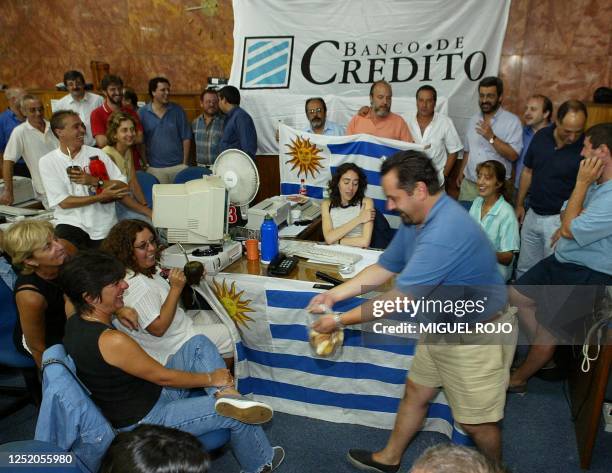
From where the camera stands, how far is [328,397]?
111 inches

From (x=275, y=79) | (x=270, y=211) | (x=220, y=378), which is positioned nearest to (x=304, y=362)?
(x=220, y=378)

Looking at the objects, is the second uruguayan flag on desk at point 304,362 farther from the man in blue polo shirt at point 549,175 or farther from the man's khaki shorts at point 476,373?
the man in blue polo shirt at point 549,175

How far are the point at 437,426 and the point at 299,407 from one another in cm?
79

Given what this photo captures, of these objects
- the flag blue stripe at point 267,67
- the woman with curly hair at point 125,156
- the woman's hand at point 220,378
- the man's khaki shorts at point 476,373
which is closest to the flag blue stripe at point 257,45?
the flag blue stripe at point 267,67

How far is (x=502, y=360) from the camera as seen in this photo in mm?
2084

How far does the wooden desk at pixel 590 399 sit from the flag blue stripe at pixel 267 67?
4418mm

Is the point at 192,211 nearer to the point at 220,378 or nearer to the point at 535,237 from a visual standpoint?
the point at 220,378

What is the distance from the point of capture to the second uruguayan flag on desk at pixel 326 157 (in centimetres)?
429

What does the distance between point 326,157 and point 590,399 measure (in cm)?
282

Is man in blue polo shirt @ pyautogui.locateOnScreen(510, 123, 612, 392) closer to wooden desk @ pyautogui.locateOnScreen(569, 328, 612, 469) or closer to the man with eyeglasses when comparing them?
wooden desk @ pyautogui.locateOnScreen(569, 328, 612, 469)

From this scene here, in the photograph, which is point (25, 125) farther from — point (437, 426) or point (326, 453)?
point (437, 426)

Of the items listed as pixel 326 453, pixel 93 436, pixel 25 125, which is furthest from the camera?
pixel 25 125

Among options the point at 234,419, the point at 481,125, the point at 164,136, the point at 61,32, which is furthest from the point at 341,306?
the point at 61,32

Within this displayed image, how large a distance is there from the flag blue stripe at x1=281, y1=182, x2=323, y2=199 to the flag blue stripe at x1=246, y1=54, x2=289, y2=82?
181cm
